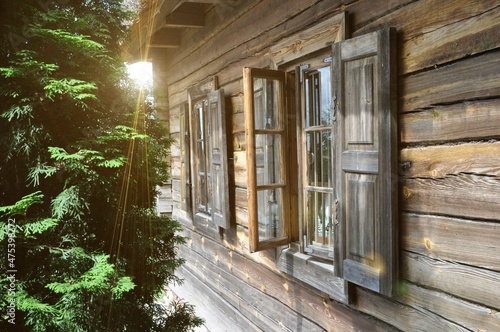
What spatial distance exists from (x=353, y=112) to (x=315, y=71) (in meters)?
0.82

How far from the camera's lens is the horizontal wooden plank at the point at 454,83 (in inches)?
68.9

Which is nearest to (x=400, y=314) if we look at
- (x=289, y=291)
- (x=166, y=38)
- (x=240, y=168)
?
(x=289, y=291)

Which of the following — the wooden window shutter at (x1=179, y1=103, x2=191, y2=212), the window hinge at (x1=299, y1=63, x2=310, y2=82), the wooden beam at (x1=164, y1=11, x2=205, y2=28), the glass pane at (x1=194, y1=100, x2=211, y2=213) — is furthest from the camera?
the wooden window shutter at (x1=179, y1=103, x2=191, y2=212)

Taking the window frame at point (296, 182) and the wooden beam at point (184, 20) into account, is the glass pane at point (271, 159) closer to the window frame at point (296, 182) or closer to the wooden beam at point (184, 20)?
the window frame at point (296, 182)

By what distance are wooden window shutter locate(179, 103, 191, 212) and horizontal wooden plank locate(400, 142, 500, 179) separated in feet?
12.4

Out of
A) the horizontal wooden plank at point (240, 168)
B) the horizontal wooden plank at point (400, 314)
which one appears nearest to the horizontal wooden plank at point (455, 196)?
the horizontal wooden plank at point (400, 314)

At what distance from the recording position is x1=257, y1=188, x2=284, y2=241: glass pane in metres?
3.31

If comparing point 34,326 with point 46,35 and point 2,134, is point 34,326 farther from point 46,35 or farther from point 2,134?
point 46,35

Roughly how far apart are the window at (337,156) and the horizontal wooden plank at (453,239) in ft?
0.34

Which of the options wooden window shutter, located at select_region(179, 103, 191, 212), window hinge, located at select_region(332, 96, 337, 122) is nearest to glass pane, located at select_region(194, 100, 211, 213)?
wooden window shutter, located at select_region(179, 103, 191, 212)

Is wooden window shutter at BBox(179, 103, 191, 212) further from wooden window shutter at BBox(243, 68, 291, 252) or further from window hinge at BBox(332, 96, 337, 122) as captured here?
window hinge at BBox(332, 96, 337, 122)

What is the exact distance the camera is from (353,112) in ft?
7.80

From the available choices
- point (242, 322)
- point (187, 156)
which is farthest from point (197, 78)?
point (242, 322)

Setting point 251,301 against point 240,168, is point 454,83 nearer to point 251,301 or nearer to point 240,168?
point 240,168
